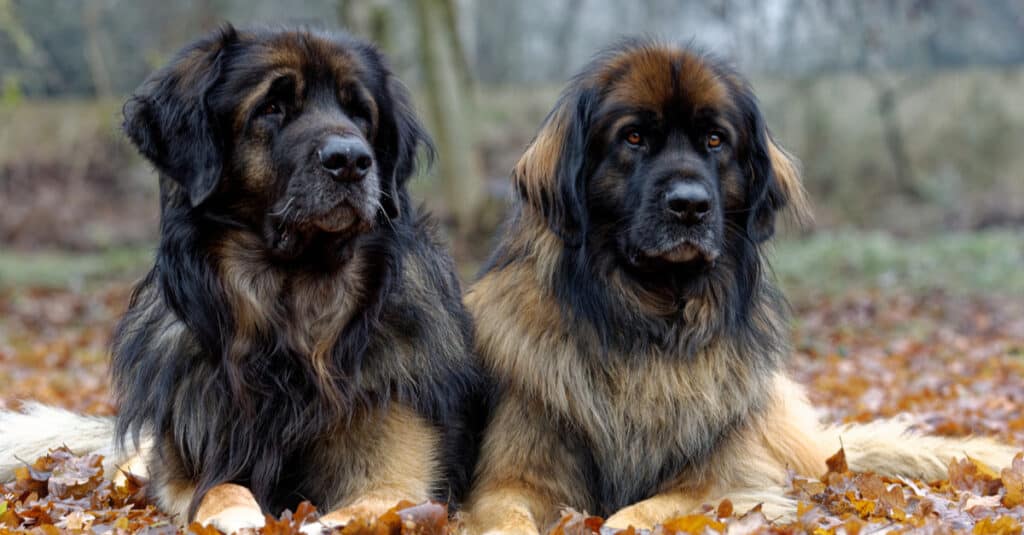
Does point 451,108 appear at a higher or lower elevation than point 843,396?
higher

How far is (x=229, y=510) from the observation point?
3.79m

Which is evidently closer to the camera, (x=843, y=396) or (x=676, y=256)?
(x=676, y=256)

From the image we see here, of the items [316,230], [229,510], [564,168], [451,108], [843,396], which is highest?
[564,168]

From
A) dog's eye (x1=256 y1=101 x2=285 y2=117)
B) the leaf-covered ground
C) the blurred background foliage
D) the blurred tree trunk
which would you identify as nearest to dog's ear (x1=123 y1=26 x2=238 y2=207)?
dog's eye (x1=256 y1=101 x2=285 y2=117)

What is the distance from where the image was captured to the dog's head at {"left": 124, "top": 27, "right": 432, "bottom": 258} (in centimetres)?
402

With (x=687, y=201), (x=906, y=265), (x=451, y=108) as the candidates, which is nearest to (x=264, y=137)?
(x=687, y=201)

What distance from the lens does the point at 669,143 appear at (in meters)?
4.43

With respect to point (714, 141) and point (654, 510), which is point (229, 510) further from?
point (714, 141)

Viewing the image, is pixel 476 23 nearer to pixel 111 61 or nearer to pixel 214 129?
pixel 111 61

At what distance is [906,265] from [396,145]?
12.5 meters

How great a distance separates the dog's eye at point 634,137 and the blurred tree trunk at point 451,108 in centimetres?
1057

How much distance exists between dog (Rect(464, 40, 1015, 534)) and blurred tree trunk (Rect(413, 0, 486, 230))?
10.3 meters

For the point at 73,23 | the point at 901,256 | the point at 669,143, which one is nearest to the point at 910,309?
the point at 901,256

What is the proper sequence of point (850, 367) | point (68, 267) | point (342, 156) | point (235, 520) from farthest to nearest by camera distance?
point (68, 267) → point (850, 367) → point (342, 156) → point (235, 520)
